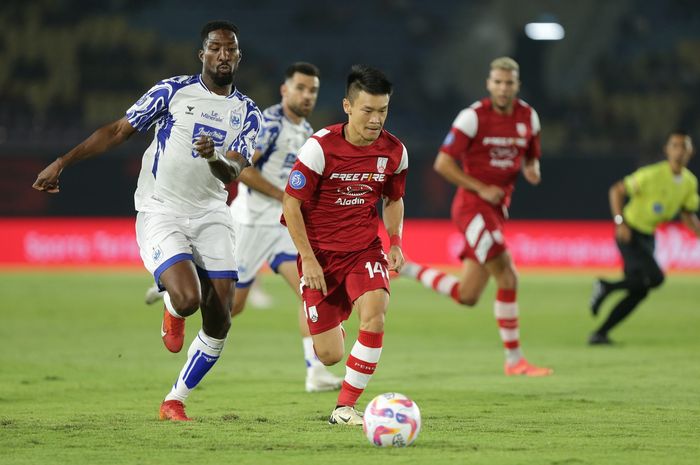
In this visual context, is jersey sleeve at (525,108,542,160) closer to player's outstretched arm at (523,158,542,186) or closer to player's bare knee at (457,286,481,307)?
player's outstretched arm at (523,158,542,186)

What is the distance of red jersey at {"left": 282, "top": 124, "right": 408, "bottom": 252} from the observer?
21.5ft

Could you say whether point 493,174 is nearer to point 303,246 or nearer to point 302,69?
point 302,69

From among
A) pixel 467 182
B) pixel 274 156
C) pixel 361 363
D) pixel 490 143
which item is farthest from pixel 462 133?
pixel 361 363

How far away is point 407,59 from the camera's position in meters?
28.2

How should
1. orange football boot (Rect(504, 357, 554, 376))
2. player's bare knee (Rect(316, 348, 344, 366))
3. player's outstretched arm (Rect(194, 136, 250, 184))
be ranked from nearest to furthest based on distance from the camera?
player's outstretched arm (Rect(194, 136, 250, 184)), player's bare knee (Rect(316, 348, 344, 366)), orange football boot (Rect(504, 357, 554, 376))

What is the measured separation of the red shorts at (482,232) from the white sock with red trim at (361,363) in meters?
3.61

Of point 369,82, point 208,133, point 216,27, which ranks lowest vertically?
point 208,133

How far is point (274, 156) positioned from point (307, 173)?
2823mm

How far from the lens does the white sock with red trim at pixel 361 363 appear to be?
646cm

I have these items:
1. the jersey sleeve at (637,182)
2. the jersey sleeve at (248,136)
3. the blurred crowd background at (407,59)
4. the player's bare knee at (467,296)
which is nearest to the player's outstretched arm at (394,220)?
the jersey sleeve at (248,136)

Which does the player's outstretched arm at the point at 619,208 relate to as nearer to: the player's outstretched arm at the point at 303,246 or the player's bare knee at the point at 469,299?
the player's bare knee at the point at 469,299

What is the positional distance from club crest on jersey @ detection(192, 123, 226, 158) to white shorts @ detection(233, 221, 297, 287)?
2326 millimetres

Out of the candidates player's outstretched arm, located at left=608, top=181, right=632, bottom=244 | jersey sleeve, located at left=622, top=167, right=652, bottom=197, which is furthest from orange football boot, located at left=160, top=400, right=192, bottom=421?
jersey sleeve, located at left=622, top=167, right=652, bottom=197

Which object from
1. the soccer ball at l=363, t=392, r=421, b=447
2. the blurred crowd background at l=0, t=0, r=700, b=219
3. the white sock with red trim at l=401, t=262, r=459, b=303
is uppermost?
the blurred crowd background at l=0, t=0, r=700, b=219
